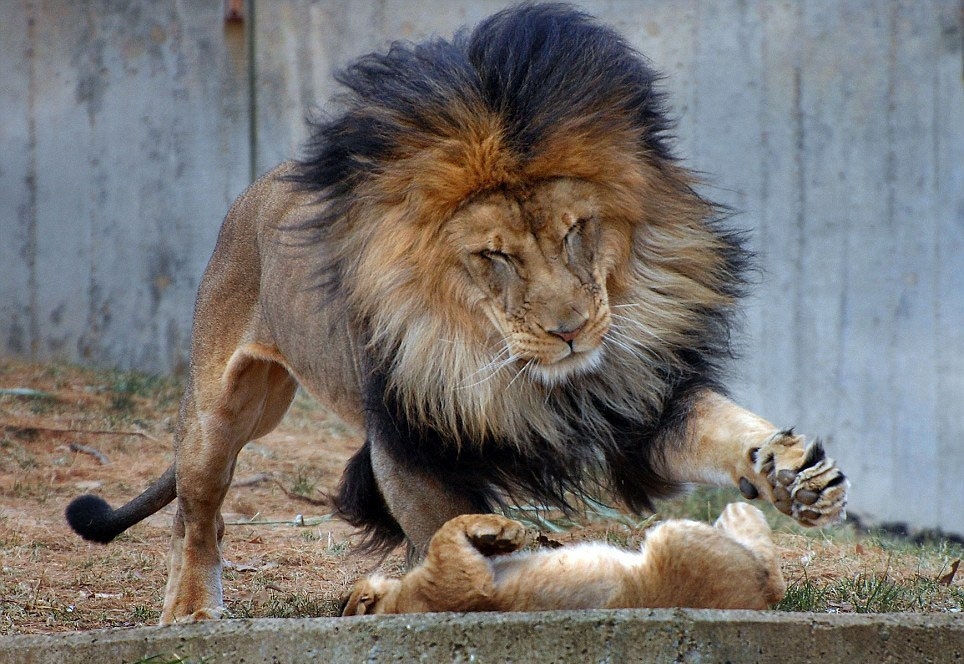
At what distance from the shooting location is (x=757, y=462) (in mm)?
2660

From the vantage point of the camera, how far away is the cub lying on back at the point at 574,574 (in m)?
2.61

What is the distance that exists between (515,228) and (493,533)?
27.1 inches

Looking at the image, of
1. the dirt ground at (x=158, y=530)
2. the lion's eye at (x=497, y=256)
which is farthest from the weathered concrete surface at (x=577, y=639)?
the dirt ground at (x=158, y=530)

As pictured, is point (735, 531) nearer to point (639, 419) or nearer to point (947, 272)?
point (639, 419)

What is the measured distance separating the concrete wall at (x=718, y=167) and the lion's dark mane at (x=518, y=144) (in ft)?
12.6

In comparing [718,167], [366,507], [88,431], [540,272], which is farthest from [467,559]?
[718,167]

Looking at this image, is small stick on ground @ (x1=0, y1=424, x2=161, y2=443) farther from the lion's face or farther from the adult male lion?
the lion's face

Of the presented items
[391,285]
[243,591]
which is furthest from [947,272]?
[391,285]

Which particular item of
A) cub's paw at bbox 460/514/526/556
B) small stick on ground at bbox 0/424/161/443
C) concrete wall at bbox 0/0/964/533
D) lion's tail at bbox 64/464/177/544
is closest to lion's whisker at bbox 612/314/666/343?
cub's paw at bbox 460/514/526/556

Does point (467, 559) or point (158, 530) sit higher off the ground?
point (467, 559)

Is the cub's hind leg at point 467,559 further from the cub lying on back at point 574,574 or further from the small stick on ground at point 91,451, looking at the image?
the small stick on ground at point 91,451

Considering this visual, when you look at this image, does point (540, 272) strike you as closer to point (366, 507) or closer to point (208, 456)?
point (366, 507)

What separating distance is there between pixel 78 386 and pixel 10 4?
224 cm

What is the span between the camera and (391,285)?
3064 millimetres
